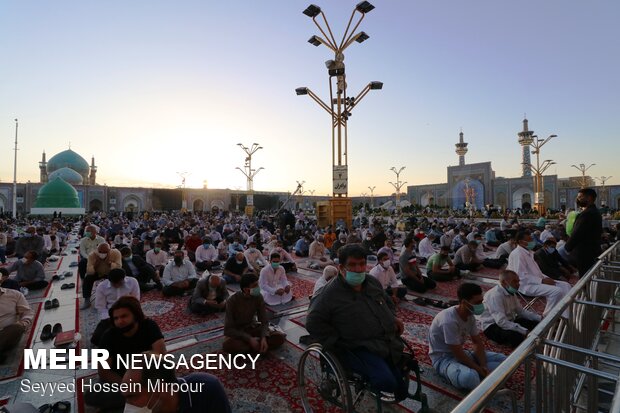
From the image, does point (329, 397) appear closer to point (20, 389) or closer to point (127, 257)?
point (20, 389)

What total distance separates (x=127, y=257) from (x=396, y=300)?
5040mm

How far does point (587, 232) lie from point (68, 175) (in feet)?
161

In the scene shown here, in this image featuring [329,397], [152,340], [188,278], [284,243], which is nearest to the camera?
[329,397]

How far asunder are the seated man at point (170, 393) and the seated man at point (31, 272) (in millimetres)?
6051

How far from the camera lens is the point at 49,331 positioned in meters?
4.04


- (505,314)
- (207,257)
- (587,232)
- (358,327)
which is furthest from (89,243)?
(587,232)

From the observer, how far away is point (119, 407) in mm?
2572

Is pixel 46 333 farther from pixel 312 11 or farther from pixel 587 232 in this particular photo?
pixel 312 11

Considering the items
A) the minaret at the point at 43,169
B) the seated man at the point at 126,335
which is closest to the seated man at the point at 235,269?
the seated man at the point at 126,335

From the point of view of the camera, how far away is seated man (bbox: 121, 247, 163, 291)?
6.21m

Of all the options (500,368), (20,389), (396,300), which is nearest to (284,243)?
(396,300)

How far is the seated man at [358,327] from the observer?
224cm

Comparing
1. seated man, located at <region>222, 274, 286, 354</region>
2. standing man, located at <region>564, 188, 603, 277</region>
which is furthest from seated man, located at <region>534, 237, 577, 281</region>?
seated man, located at <region>222, 274, 286, 354</region>

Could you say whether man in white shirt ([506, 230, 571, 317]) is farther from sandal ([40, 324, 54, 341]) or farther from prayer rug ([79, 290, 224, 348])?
sandal ([40, 324, 54, 341])
